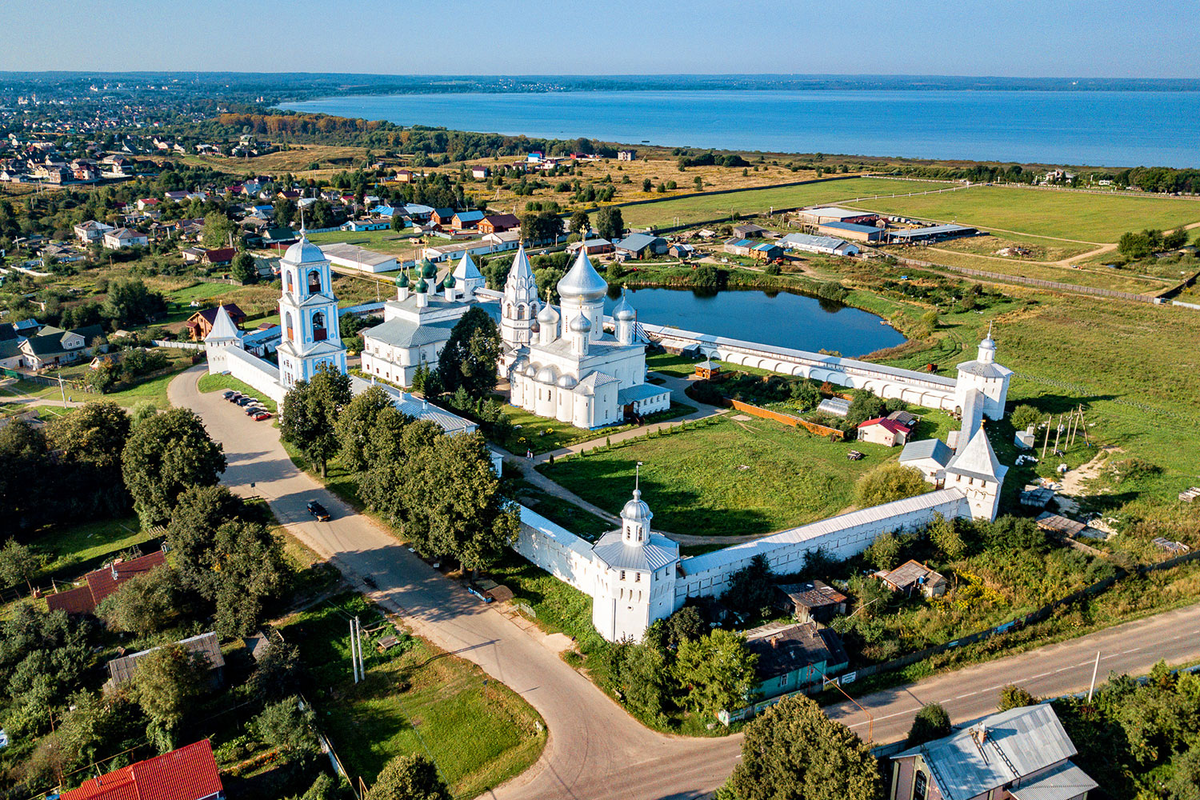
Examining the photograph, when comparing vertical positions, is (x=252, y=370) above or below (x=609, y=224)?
below

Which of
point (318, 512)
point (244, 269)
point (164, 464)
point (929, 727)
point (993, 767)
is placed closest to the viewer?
point (993, 767)

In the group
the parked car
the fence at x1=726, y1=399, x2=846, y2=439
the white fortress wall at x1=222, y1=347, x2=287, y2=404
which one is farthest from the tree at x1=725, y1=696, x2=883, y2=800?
the white fortress wall at x1=222, y1=347, x2=287, y2=404

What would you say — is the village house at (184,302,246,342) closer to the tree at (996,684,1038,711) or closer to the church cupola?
the church cupola

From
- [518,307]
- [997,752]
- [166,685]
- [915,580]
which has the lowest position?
[166,685]

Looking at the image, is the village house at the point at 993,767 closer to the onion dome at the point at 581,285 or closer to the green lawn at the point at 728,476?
the green lawn at the point at 728,476

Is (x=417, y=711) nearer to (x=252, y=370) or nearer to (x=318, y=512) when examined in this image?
(x=318, y=512)

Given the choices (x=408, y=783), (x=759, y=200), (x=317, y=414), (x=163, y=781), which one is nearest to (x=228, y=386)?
(x=317, y=414)

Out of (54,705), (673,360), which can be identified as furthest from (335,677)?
(673,360)
